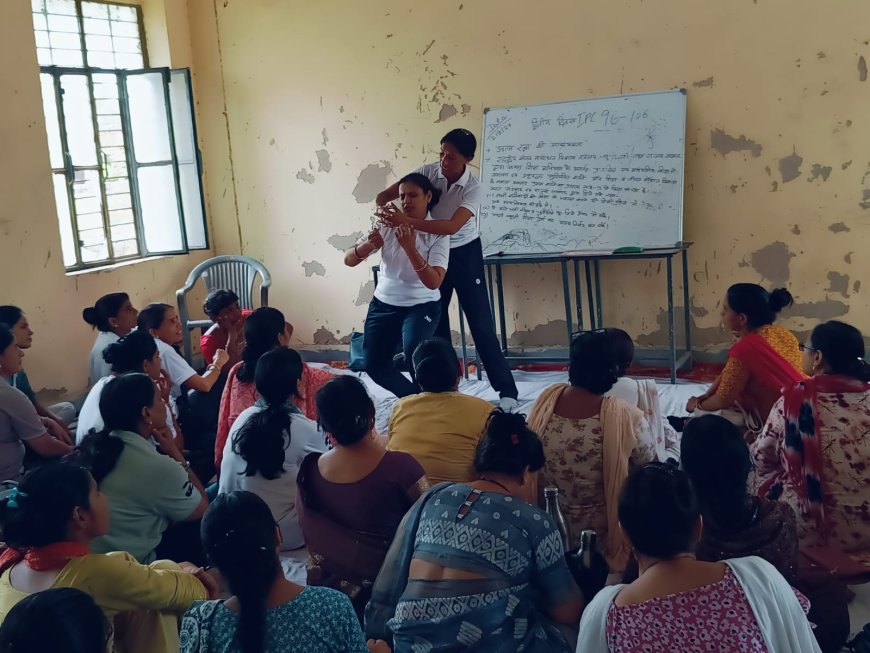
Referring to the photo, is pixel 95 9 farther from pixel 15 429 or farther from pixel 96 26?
pixel 15 429

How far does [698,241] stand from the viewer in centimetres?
511

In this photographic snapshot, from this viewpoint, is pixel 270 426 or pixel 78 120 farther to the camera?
pixel 78 120

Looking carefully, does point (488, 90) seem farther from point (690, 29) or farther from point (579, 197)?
point (690, 29)

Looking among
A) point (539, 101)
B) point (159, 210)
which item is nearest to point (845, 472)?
point (539, 101)

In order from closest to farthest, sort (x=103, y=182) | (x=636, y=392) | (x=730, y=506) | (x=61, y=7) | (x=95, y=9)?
(x=730, y=506)
(x=636, y=392)
(x=61, y=7)
(x=95, y=9)
(x=103, y=182)

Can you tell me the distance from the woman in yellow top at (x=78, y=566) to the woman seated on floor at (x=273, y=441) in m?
0.69

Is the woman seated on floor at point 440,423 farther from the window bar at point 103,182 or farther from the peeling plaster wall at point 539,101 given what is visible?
the window bar at point 103,182

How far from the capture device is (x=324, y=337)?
20.0ft

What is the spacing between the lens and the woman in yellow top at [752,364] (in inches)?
119

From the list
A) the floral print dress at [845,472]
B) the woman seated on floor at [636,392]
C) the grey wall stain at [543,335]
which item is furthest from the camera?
the grey wall stain at [543,335]

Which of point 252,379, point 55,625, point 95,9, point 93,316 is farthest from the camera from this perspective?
point 95,9

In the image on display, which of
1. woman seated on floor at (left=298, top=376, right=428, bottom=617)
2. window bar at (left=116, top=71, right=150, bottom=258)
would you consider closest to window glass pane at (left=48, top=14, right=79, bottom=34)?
window bar at (left=116, top=71, right=150, bottom=258)

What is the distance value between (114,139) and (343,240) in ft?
5.20

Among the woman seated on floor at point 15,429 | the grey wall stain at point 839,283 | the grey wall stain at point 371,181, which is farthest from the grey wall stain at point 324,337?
the grey wall stain at point 839,283
